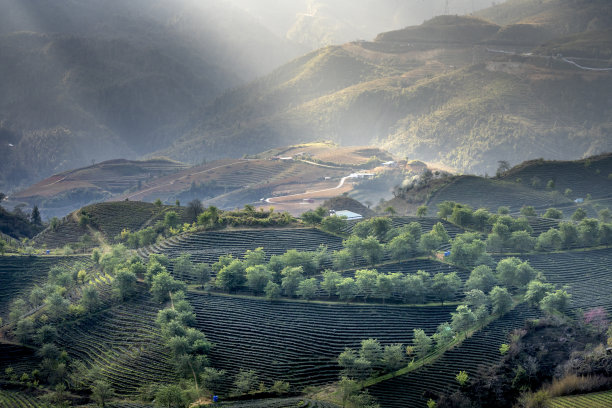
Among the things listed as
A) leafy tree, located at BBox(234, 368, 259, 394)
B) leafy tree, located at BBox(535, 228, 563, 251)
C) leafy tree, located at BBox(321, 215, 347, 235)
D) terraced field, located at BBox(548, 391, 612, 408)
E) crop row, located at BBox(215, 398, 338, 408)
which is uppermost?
leafy tree, located at BBox(321, 215, 347, 235)

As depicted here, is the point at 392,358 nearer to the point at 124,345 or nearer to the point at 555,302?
the point at 555,302

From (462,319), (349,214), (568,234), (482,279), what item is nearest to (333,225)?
(349,214)

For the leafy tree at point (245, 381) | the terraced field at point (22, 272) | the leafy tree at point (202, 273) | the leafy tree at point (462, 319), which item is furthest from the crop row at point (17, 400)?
the leafy tree at point (462, 319)

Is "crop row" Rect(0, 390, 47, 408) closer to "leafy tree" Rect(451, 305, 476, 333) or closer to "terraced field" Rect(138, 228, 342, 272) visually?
"terraced field" Rect(138, 228, 342, 272)

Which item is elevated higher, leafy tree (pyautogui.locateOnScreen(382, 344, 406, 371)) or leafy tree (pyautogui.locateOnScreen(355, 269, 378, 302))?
leafy tree (pyautogui.locateOnScreen(355, 269, 378, 302))

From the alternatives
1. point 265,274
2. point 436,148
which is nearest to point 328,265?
point 265,274

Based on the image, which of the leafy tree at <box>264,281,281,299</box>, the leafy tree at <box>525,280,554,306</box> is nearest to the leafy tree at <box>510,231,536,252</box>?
the leafy tree at <box>525,280,554,306</box>

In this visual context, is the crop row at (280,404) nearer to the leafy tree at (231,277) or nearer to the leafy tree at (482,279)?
the leafy tree at (231,277)
